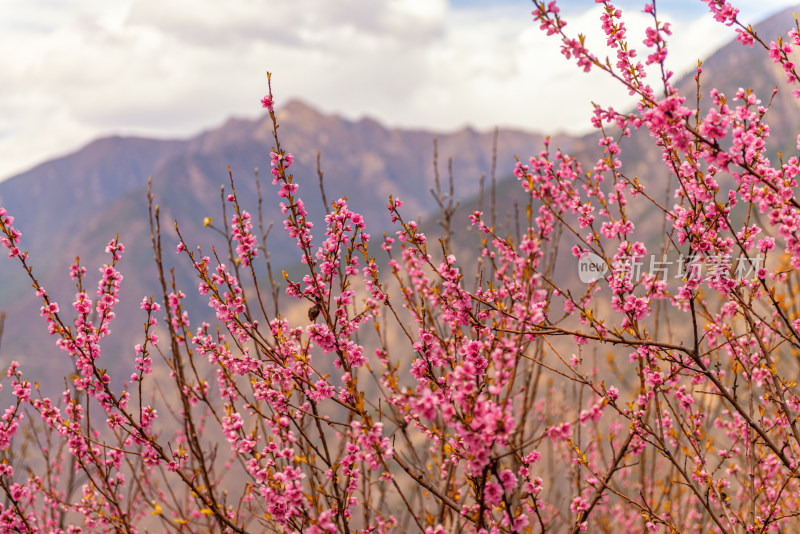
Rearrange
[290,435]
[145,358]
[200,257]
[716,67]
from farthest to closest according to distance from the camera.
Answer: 1. [716,67]
2. [145,358]
3. [200,257]
4. [290,435]

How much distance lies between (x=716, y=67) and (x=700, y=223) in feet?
596

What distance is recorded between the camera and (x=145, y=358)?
4.44m

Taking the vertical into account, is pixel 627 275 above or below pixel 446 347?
above

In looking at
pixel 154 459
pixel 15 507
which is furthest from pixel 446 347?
pixel 15 507

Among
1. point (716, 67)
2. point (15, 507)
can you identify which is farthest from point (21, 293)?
point (716, 67)

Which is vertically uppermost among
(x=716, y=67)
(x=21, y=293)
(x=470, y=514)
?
(x=716, y=67)

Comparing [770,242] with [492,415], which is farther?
[770,242]

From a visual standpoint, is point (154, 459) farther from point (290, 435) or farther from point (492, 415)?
point (492, 415)

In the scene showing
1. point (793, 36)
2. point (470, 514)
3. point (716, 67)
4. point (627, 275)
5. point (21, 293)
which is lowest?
point (470, 514)

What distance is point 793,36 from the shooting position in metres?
4.20

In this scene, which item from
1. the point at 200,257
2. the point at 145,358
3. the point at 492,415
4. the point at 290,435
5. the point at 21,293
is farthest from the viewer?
the point at 21,293

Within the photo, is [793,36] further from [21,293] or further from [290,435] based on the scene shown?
[21,293]

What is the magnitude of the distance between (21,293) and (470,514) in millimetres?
222388

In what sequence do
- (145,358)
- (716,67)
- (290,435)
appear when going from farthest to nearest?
1. (716,67)
2. (145,358)
3. (290,435)
